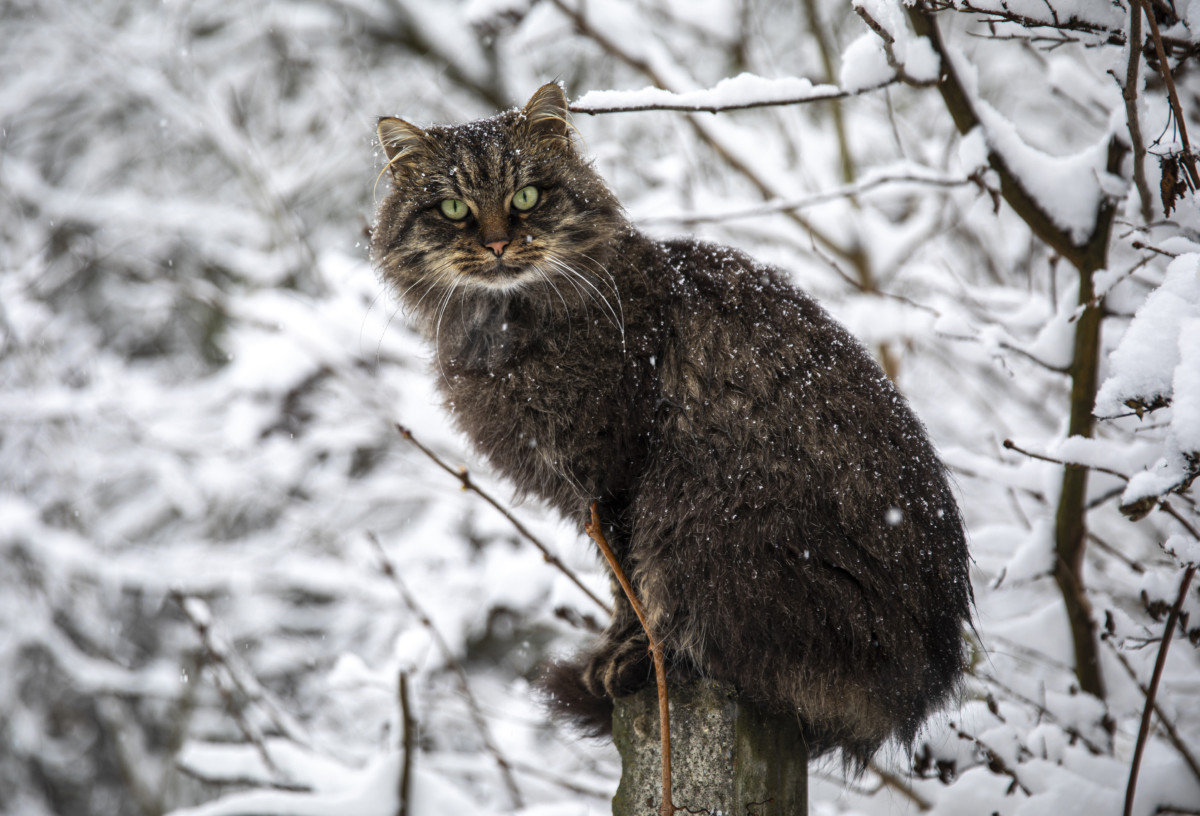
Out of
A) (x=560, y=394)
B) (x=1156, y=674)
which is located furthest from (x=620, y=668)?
(x=1156, y=674)

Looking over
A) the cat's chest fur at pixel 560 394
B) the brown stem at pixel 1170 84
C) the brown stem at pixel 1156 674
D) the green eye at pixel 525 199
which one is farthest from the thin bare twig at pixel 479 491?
the brown stem at pixel 1170 84

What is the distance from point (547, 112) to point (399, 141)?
1.43 feet

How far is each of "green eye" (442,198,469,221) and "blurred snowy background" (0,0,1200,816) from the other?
0.29m

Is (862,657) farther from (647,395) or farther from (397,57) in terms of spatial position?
(397,57)

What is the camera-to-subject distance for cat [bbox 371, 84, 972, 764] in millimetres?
1816

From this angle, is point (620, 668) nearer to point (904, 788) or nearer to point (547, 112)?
point (904, 788)

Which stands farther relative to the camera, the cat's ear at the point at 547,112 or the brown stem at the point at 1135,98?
the cat's ear at the point at 547,112

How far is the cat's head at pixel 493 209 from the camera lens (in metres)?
2.16

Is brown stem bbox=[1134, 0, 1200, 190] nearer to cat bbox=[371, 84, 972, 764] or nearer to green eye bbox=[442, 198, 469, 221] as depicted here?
cat bbox=[371, 84, 972, 764]

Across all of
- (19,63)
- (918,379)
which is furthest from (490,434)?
(19,63)

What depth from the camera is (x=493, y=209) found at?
7.18 ft

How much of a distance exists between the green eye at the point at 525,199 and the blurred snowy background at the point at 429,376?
46 centimetres

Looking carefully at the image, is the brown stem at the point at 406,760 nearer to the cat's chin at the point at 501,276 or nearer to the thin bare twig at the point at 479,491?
the thin bare twig at the point at 479,491

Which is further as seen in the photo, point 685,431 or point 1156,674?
point 685,431
